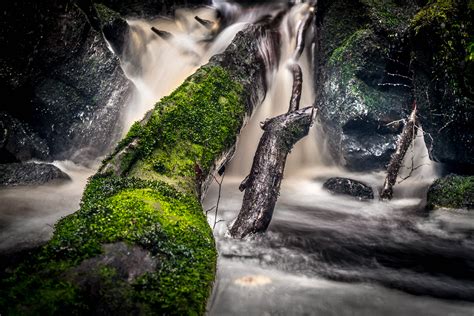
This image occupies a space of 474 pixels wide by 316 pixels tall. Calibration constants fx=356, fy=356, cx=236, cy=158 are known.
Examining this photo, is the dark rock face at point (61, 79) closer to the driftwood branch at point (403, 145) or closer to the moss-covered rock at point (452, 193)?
the driftwood branch at point (403, 145)

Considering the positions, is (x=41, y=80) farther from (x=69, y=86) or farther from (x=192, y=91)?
(x=192, y=91)

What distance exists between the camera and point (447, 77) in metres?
6.24

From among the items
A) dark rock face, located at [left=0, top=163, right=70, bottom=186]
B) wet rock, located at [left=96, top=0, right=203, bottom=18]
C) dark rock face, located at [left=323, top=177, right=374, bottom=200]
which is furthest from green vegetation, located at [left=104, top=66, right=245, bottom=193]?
wet rock, located at [left=96, top=0, right=203, bottom=18]

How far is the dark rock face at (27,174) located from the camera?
6547 millimetres

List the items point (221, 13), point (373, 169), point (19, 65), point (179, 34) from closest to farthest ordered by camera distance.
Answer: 1. point (19, 65)
2. point (373, 169)
3. point (179, 34)
4. point (221, 13)

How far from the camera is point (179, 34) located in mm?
12047

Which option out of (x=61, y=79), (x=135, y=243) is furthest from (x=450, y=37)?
(x=61, y=79)

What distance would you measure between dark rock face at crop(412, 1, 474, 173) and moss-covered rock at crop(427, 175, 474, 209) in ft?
1.43

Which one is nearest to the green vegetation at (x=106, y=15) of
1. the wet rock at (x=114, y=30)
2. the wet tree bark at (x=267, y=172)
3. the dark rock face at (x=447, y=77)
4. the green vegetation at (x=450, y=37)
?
the wet rock at (x=114, y=30)

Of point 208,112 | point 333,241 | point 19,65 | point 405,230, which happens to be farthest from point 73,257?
point 19,65

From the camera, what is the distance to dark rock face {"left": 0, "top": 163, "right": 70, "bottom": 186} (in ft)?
21.5

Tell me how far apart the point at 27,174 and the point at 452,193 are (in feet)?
25.7

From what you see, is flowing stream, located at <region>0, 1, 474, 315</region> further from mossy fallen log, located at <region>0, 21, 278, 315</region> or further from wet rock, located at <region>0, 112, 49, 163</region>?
mossy fallen log, located at <region>0, 21, 278, 315</region>

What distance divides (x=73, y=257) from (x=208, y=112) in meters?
3.18
